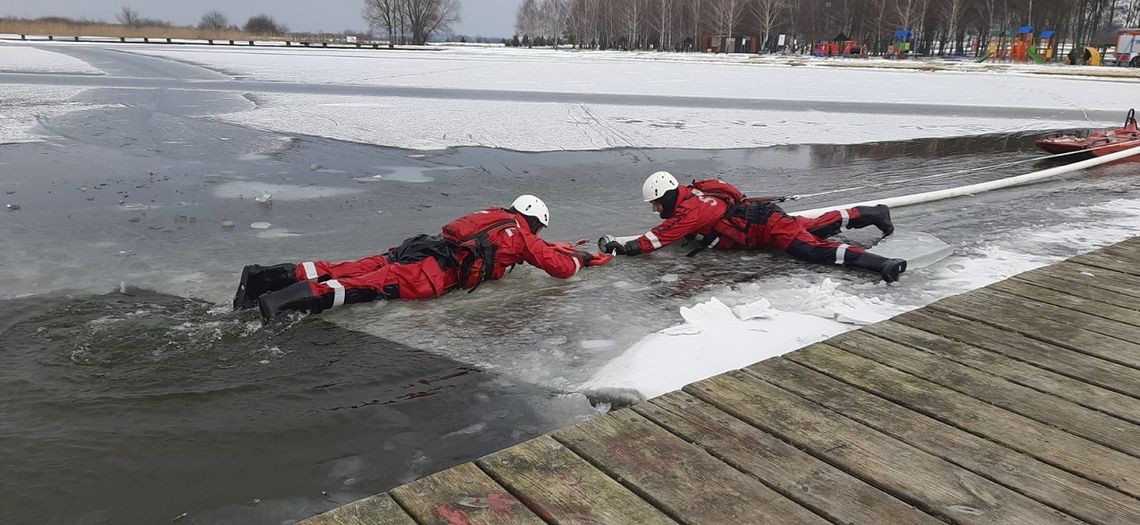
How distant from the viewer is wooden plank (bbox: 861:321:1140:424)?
2.73 meters

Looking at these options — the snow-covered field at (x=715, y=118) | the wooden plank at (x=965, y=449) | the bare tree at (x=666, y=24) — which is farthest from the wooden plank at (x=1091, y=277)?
the bare tree at (x=666, y=24)

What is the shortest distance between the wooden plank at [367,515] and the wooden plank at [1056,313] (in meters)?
3.09

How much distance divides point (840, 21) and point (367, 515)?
64.8 m

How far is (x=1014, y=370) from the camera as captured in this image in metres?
3.03

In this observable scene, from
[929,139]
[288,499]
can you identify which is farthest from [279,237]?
[929,139]

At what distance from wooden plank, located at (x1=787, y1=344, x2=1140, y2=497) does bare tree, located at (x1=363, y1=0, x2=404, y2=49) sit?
79.8 m

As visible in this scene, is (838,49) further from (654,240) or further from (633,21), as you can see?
(654,240)

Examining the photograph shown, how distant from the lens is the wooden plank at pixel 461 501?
203cm

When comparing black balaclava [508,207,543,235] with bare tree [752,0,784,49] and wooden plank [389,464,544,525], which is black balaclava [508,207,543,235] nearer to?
wooden plank [389,464,544,525]

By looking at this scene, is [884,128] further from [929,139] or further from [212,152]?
[212,152]

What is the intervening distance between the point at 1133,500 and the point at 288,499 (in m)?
2.56

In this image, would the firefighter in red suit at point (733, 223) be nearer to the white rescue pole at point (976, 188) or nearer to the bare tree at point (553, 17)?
the white rescue pole at point (976, 188)

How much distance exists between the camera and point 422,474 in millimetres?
2676

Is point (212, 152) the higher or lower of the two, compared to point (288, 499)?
higher
